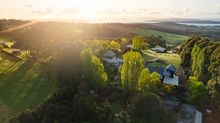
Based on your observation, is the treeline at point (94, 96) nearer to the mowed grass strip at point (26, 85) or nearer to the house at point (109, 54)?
the mowed grass strip at point (26, 85)

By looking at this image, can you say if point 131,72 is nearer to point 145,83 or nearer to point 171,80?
point 145,83

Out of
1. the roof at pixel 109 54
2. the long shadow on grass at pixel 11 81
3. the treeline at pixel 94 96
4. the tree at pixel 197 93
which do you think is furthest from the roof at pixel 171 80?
the long shadow on grass at pixel 11 81

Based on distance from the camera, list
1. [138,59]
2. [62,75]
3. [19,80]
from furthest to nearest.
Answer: [19,80] < [138,59] < [62,75]

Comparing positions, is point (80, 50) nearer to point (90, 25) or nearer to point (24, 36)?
point (24, 36)

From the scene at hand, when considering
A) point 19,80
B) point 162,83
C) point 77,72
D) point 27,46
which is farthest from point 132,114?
point 27,46

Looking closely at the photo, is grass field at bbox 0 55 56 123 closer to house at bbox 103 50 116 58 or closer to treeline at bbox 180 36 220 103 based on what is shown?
house at bbox 103 50 116 58

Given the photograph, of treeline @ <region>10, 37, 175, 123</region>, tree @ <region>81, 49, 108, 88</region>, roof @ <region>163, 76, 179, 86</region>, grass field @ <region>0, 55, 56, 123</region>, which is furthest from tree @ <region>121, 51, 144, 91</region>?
grass field @ <region>0, 55, 56, 123</region>
